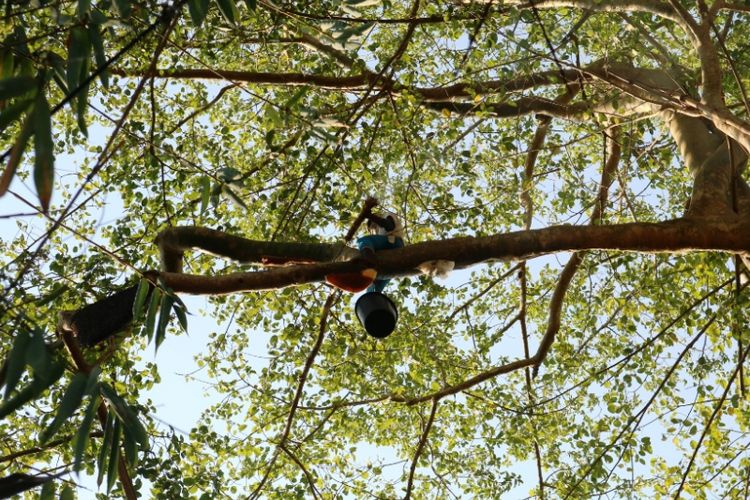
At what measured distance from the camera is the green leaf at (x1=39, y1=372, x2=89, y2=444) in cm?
211

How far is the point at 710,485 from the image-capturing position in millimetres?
5402

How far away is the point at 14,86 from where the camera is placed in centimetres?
187

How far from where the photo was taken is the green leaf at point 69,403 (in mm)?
2107

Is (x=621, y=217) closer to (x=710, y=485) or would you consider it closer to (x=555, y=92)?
(x=555, y=92)

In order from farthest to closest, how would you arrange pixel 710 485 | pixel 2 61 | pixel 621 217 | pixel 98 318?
1. pixel 621 217
2. pixel 710 485
3. pixel 98 318
4. pixel 2 61

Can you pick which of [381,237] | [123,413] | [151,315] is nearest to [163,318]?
[151,315]

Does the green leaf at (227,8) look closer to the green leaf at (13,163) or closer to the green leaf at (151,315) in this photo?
the green leaf at (13,163)

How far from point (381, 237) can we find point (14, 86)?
2276mm

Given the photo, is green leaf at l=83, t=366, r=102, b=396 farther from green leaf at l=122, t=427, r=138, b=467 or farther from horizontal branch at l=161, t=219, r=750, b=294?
horizontal branch at l=161, t=219, r=750, b=294

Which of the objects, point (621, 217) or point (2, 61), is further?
point (621, 217)

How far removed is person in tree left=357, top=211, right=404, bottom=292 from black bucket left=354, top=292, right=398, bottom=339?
102 mm

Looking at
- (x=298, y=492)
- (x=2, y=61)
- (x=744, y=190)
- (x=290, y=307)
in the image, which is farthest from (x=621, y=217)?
(x=2, y=61)

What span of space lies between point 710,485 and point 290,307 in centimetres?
319

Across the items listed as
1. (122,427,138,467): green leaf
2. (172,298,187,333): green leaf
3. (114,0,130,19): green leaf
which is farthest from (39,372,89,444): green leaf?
(114,0,130,19): green leaf
